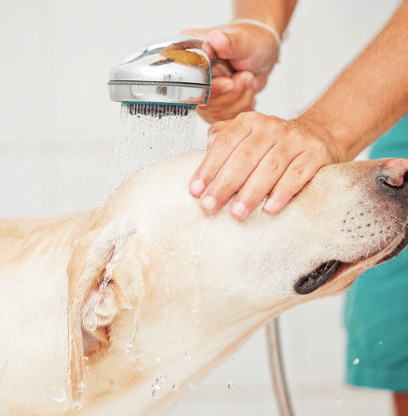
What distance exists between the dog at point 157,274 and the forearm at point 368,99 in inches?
5.9

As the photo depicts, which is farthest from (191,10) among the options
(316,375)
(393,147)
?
(316,375)

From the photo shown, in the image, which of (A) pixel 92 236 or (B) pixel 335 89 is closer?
(A) pixel 92 236

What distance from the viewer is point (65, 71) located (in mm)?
2096

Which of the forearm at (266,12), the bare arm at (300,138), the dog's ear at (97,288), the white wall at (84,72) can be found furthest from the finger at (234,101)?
the white wall at (84,72)

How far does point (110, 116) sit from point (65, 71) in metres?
0.24

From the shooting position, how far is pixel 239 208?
38.5 inches

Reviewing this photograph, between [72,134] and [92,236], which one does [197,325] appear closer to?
[92,236]

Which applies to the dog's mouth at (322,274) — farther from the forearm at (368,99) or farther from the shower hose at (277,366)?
the shower hose at (277,366)

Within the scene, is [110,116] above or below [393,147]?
below

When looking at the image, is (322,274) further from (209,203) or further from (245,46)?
(245,46)

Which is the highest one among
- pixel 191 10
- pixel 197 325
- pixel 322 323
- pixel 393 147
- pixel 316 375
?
pixel 191 10

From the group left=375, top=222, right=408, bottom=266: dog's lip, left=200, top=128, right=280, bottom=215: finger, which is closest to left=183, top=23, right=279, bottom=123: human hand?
left=200, top=128, right=280, bottom=215: finger

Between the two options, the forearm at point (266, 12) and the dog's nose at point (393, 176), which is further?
the forearm at point (266, 12)

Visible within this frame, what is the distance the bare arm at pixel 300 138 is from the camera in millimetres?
970
